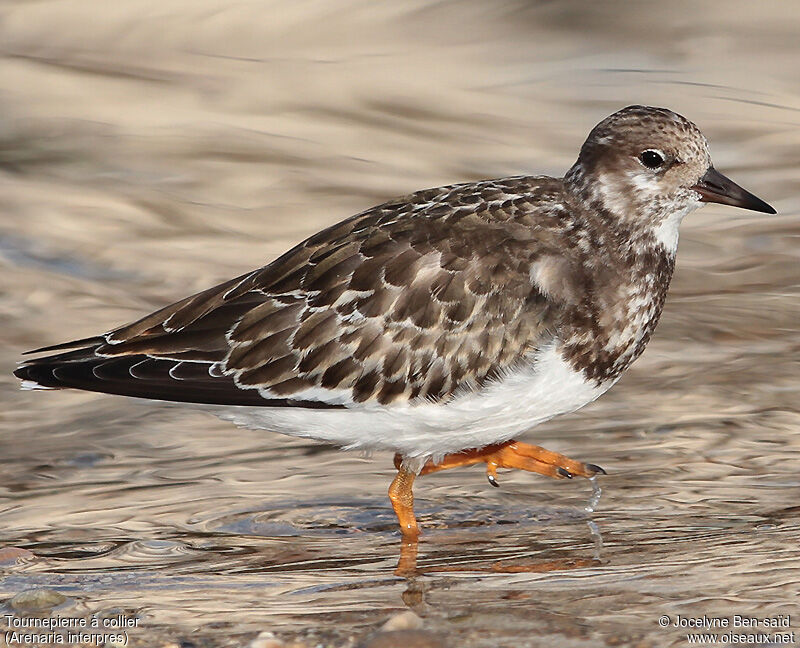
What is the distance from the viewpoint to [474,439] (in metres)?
6.86

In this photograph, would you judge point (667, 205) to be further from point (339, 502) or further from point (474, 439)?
point (339, 502)

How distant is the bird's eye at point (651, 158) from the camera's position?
276 inches

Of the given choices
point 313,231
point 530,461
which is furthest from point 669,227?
point 313,231

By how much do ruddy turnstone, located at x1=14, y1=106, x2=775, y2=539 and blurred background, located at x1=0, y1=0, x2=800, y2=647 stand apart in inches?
24.7

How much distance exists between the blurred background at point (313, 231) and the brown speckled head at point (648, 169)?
4.57 ft

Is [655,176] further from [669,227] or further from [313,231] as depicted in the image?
[313,231]

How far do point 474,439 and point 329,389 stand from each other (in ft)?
2.31

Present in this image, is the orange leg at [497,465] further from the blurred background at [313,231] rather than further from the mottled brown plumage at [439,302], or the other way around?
the mottled brown plumage at [439,302]

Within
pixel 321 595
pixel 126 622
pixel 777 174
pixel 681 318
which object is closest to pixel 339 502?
pixel 321 595

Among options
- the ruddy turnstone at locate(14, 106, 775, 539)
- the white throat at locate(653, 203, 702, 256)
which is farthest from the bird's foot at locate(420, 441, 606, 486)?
the white throat at locate(653, 203, 702, 256)

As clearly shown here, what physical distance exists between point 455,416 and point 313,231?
4.88m

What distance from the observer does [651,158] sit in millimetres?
7035

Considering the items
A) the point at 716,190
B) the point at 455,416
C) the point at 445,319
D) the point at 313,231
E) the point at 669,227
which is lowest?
the point at 313,231

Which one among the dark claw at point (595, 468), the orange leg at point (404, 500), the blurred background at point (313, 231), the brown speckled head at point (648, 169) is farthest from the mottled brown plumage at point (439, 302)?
the blurred background at point (313, 231)
